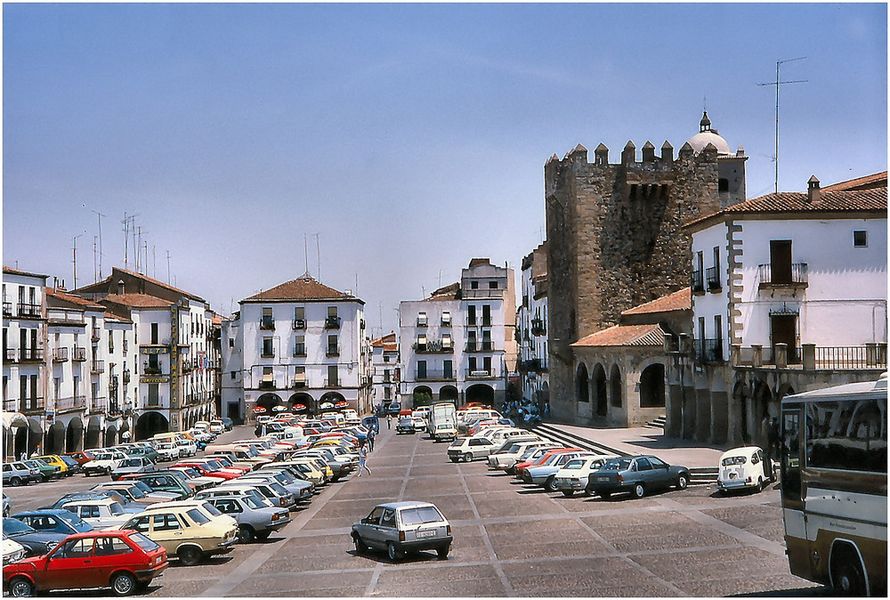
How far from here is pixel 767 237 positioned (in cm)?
3934

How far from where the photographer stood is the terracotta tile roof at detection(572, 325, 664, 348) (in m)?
53.1

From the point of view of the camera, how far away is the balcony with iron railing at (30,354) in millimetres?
57906

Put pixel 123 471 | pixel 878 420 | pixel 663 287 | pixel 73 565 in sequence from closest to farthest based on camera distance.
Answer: pixel 878 420 < pixel 73 565 < pixel 123 471 < pixel 663 287

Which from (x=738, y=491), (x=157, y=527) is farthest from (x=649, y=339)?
(x=157, y=527)

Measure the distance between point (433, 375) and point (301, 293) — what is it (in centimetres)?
1441

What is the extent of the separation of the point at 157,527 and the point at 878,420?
52.1 feet

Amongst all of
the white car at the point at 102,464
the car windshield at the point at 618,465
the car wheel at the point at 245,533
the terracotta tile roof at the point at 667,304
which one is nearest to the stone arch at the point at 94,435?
the white car at the point at 102,464

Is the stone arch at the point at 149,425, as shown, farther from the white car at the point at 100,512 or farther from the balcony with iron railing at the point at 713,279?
the white car at the point at 100,512

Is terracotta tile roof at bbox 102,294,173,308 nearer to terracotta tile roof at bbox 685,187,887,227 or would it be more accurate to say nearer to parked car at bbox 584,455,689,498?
terracotta tile roof at bbox 685,187,887,227

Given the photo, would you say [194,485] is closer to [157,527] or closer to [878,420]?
[157,527]

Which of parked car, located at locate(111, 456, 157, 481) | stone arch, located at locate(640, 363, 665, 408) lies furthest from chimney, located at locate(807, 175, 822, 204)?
parked car, located at locate(111, 456, 157, 481)

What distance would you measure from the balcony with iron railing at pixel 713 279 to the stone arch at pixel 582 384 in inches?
813

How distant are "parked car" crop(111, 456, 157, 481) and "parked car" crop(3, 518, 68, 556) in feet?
68.1

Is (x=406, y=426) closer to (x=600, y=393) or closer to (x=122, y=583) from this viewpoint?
(x=600, y=393)
